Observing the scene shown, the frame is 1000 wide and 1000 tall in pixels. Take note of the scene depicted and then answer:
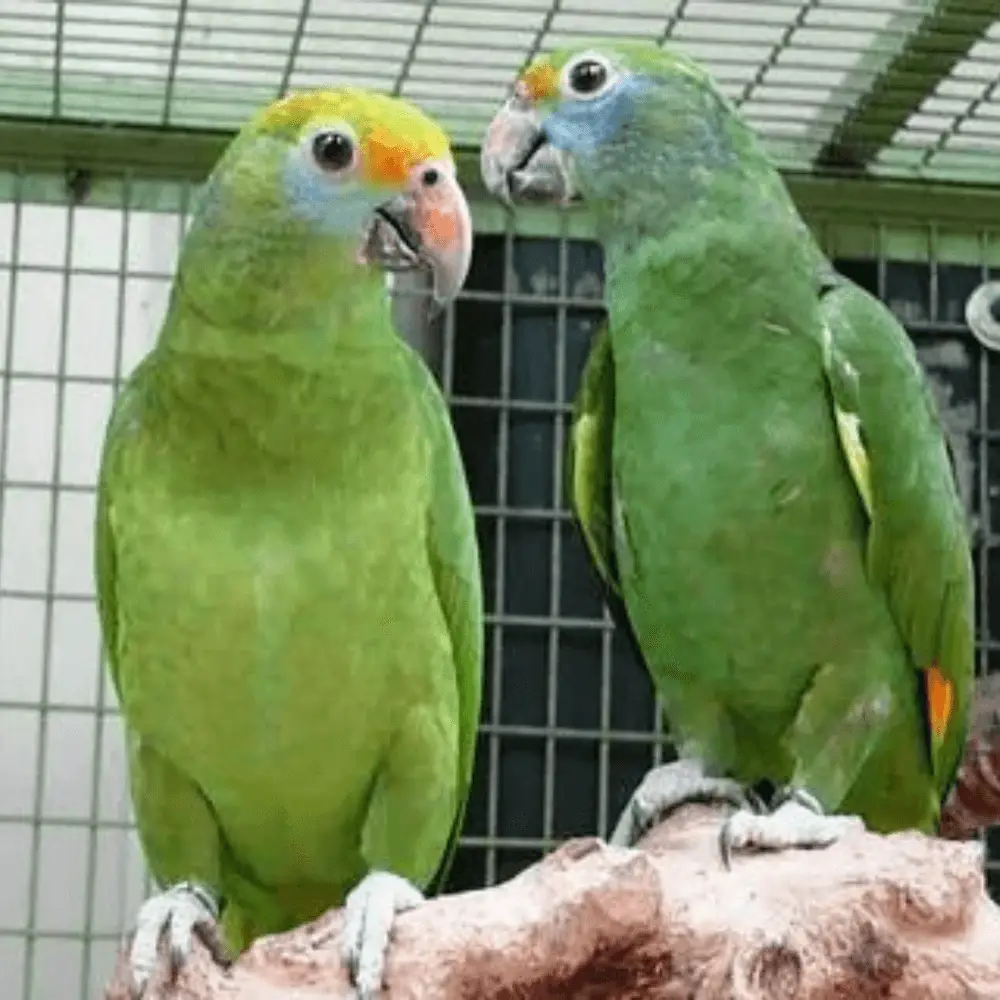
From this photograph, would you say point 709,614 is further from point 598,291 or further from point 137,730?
point 598,291

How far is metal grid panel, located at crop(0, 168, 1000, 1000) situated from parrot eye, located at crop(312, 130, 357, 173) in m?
0.55

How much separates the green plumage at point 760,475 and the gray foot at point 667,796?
0.05 m

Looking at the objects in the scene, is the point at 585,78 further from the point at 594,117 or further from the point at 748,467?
the point at 748,467

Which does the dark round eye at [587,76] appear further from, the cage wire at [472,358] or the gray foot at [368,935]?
the gray foot at [368,935]

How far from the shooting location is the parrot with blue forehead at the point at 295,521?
52.8 inches

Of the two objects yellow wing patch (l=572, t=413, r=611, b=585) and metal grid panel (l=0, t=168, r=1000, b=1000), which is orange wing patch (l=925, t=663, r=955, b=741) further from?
metal grid panel (l=0, t=168, r=1000, b=1000)

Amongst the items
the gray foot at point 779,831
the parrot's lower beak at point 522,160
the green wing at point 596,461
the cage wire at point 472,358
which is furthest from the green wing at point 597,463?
the gray foot at point 779,831

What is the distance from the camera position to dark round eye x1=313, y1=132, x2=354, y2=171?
4.36ft

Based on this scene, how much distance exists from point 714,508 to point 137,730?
0.41 meters

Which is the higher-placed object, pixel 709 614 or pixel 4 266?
pixel 4 266

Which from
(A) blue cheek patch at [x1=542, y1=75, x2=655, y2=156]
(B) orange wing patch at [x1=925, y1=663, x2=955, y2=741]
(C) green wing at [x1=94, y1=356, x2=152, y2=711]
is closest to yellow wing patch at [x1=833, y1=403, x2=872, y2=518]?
(B) orange wing patch at [x1=925, y1=663, x2=955, y2=741]

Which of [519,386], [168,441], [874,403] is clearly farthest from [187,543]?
[519,386]

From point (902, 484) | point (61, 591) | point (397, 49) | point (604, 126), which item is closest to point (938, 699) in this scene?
point (902, 484)

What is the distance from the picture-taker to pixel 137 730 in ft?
4.59
